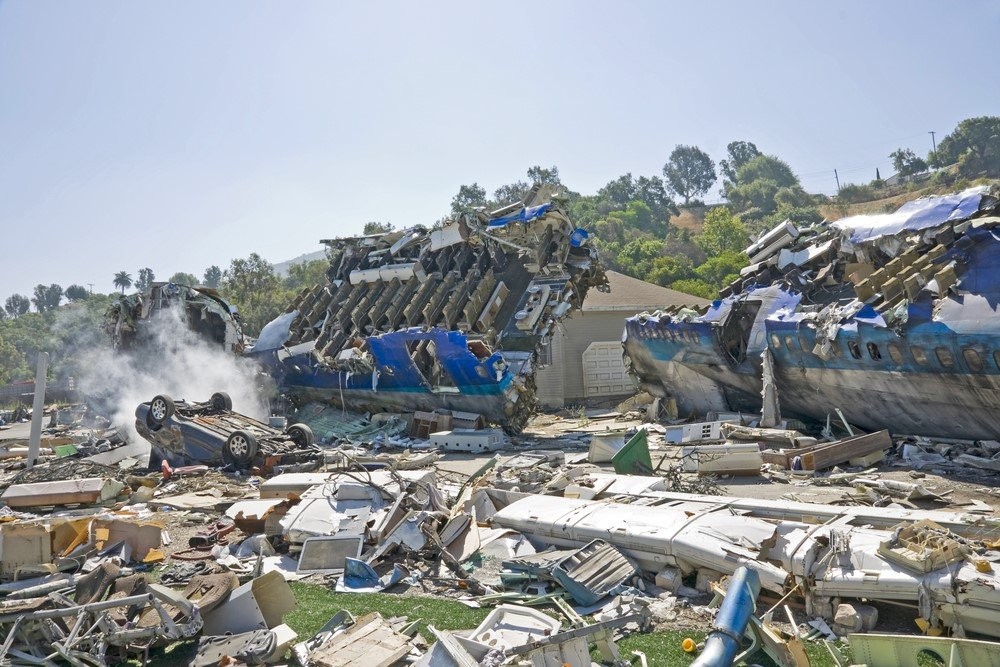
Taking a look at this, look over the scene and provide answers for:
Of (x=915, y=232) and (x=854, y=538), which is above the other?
(x=915, y=232)

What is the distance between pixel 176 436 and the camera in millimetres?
21125

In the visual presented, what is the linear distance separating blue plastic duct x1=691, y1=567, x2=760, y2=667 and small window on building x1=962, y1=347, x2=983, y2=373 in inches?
405

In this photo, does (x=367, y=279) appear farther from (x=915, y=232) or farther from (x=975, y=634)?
(x=975, y=634)

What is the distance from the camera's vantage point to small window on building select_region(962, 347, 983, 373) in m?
15.3

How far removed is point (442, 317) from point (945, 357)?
56.0 ft

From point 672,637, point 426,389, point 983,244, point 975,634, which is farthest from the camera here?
point 426,389

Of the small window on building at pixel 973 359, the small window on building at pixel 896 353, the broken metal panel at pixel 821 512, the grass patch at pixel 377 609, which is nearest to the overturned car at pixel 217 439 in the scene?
the broken metal panel at pixel 821 512

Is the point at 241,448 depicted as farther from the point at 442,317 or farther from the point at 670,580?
the point at 670,580

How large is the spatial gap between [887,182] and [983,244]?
8467 cm

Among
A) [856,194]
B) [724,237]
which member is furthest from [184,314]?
[856,194]

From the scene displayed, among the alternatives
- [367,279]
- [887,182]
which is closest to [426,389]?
[367,279]

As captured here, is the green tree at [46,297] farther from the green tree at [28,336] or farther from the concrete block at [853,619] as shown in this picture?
the concrete block at [853,619]

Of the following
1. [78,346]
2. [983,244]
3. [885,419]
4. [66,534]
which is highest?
[78,346]

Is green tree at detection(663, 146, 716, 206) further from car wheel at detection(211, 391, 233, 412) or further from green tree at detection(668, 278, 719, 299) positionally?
car wheel at detection(211, 391, 233, 412)
